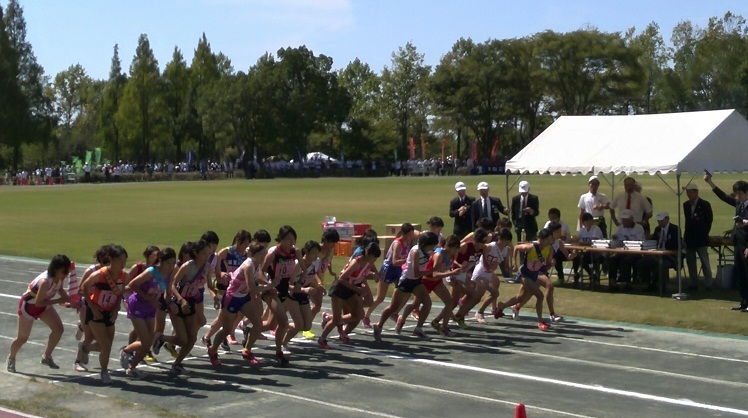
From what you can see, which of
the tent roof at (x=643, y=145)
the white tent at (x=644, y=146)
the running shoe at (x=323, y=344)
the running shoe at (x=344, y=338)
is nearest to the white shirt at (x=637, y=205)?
the white tent at (x=644, y=146)

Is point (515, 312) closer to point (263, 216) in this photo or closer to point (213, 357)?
point (213, 357)

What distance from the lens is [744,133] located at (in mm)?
19562

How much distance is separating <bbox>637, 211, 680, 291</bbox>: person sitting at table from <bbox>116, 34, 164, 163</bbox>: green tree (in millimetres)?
91975

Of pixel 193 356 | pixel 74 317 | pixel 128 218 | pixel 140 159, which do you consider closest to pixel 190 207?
pixel 128 218

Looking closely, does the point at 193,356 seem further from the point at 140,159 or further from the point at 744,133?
the point at 140,159

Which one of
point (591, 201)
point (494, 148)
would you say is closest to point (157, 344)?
point (591, 201)

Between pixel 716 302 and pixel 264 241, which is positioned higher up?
pixel 264 241

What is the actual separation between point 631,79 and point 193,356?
8480cm

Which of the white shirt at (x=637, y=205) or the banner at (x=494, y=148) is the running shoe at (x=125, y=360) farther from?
the banner at (x=494, y=148)

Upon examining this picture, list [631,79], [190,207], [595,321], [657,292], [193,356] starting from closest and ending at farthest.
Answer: [193,356] → [595,321] → [657,292] → [190,207] → [631,79]

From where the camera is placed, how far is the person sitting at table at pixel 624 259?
63.9 ft

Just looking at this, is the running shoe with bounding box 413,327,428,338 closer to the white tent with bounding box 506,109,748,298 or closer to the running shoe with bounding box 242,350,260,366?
the running shoe with bounding box 242,350,260,366

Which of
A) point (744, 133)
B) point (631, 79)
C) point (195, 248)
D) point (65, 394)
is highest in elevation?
point (631, 79)

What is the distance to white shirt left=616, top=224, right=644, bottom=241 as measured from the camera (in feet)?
64.4
